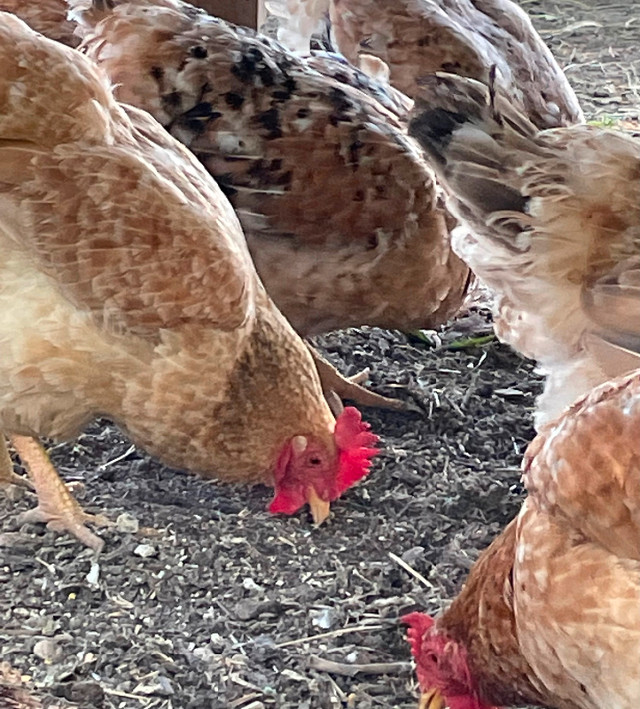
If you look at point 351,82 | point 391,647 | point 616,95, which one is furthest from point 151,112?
point 616,95

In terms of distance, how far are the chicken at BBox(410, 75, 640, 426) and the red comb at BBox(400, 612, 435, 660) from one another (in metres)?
0.62

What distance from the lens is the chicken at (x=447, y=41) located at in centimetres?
280

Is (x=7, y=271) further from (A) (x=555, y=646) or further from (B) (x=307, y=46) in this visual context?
(B) (x=307, y=46)

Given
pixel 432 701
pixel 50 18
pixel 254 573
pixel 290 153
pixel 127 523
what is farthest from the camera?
pixel 50 18

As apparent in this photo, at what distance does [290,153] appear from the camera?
2.36 metres

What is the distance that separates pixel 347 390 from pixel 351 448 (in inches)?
20.9

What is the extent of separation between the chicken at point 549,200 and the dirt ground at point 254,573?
2.00 feet

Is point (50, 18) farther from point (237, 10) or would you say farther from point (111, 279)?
point (111, 279)

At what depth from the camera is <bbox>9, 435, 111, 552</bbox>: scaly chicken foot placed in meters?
2.22

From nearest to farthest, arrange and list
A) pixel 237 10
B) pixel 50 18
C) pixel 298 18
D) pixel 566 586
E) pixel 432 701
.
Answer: pixel 566 586 → pixel 432 701 → pixel 50 18 → pixel 237 10 → pixel 298 18

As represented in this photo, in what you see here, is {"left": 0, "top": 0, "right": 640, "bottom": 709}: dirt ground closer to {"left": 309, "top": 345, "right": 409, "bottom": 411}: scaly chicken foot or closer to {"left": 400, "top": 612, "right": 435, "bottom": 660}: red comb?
{"left": 309, "top": 345, "right": 409, "bottom": 411}: scaly chicken foot

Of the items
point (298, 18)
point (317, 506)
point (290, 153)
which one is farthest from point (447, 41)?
point (317, 506)

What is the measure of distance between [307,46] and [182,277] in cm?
158

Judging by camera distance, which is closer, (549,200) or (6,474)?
(549,200)
